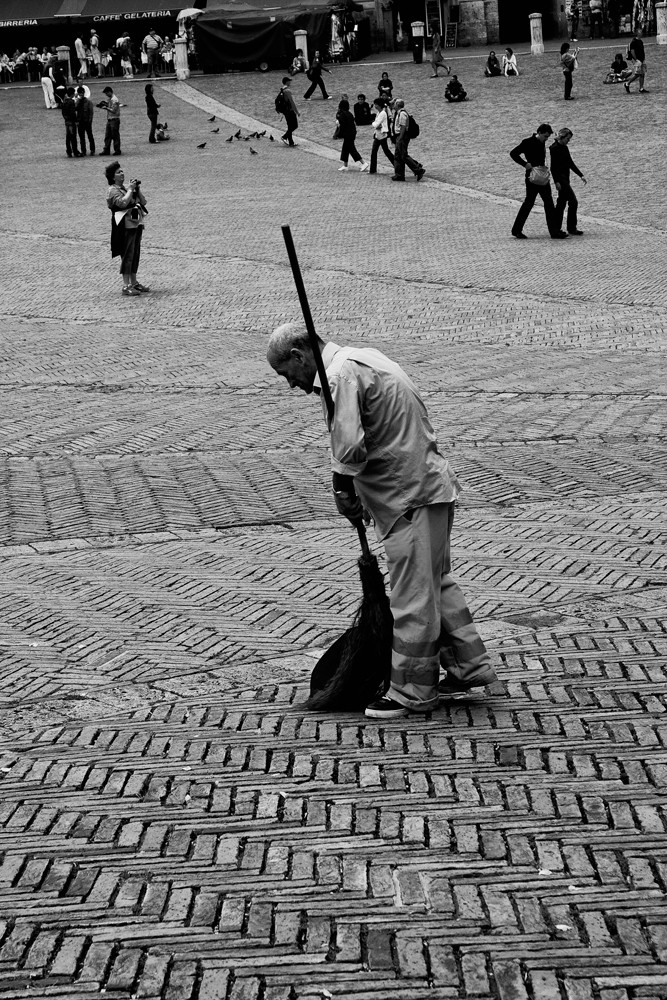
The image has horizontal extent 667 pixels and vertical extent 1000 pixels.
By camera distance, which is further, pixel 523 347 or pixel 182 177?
pixel 182 177

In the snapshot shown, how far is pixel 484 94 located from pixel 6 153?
13.3 metres

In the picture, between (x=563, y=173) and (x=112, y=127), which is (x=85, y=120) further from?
(x=563, y=173)

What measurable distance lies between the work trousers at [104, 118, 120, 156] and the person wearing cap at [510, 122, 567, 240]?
15.1m

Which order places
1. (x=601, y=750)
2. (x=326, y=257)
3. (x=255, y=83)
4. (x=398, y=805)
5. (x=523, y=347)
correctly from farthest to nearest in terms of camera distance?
(x=255, y=83) → (x=326, y=257) → (x=523, y=347) → (x=601, y=750) → (x=398, y=805)

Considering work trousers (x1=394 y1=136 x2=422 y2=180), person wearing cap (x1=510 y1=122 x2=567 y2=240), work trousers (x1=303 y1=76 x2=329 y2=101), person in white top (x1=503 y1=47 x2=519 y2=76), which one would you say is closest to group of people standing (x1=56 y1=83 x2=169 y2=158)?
work trousers (x1=303 y1=76 x2=329 y2=101)

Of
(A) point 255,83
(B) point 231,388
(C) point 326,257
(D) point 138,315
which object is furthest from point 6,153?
(B) point 231,388

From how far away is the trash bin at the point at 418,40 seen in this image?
1694 inches

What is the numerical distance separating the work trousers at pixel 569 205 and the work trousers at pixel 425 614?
51.9ft

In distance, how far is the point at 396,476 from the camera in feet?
16.3

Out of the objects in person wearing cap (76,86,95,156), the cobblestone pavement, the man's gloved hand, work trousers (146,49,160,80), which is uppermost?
work trousers (146,49,160,80)

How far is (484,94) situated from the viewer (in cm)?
3653

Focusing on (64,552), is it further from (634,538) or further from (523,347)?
(523,347)

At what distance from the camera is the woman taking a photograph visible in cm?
1692

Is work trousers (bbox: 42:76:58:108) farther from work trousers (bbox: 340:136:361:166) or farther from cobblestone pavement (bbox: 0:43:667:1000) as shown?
cobblestone pavement (bbox: 0:43:667:1000)
